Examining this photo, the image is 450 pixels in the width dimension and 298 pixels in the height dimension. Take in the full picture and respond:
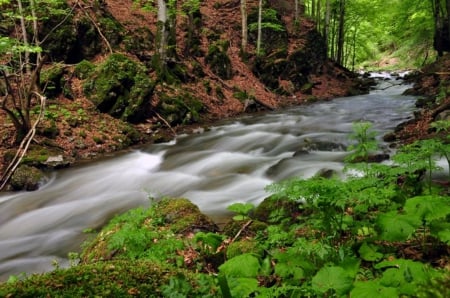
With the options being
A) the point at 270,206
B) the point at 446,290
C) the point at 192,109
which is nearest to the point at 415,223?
the point at 446,290

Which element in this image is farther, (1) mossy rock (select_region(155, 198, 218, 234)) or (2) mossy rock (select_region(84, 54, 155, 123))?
(2) mossy rock (select_region(84, 54, 155, 123))

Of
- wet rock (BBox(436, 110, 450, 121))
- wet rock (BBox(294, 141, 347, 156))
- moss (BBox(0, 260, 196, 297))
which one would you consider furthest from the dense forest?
wet rock (BBox(294, 141, 347, 156))

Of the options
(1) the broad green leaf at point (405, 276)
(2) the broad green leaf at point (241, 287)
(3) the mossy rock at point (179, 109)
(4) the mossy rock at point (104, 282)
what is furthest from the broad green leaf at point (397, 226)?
(3) the mossy rock at point (179, 109)

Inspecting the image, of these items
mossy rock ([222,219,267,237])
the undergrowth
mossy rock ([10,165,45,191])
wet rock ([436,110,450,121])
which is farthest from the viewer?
wet rock ([436,110,450,121])

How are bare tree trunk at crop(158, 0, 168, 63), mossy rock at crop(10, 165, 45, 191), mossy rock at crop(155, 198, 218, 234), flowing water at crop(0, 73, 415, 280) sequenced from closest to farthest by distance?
1. mossy rock at crop(155, 198, 218, 234)
2. flowing water at crop(0, 73, 415, 280)
3. mossy rock at crop(10, 165, 45, 191)
4. bare tree trunk at crop(158, 0, 168, 63)

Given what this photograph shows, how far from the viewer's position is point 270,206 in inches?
209

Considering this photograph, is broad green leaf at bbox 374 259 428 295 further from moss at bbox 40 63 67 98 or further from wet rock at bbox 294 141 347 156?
moss at bbox 40 63 67 98

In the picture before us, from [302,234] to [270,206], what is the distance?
1245 millimetres

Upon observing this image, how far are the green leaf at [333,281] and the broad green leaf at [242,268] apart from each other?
0.49 m

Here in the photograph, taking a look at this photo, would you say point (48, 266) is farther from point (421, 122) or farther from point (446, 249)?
point (421, 122)

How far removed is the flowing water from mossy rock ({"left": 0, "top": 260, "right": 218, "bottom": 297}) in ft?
12.0

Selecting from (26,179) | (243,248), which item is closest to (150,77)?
(26,179)

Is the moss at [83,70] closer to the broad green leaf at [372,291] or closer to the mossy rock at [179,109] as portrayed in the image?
the mossy rock at [179,109]

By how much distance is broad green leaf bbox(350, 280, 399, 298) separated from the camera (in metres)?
2.17
